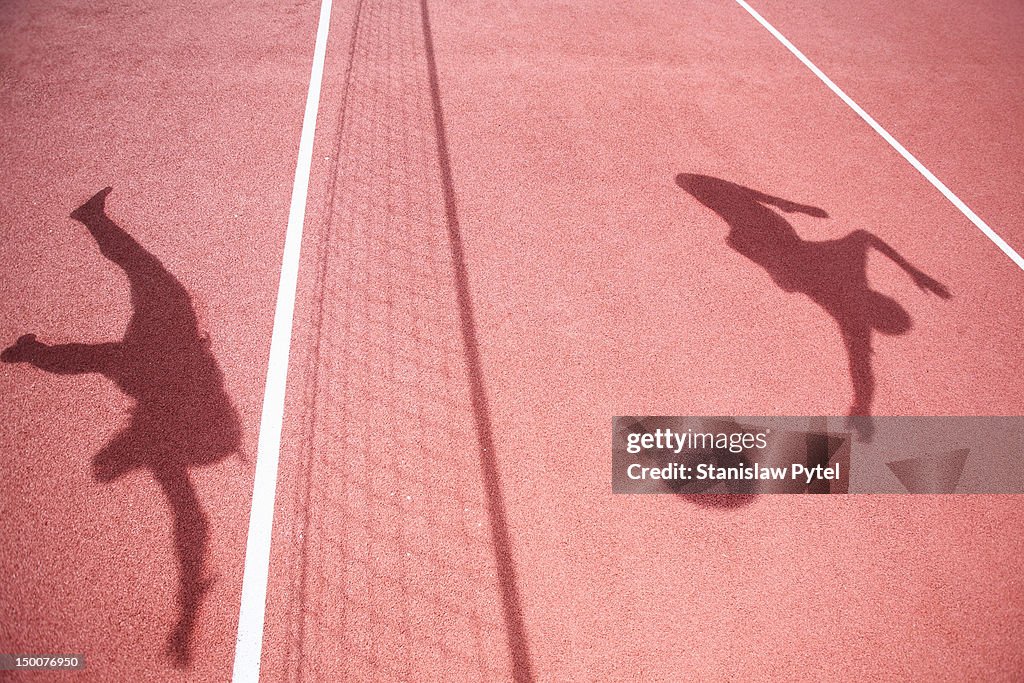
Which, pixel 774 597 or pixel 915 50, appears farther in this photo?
pixel 915 50

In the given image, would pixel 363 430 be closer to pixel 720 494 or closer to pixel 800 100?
pixel 720 494

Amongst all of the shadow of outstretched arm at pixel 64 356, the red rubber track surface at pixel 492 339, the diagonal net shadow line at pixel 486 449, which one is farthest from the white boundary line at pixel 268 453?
the diagonal net shadow line at pixel 486 449

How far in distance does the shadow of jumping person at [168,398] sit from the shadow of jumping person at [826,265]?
5.00m

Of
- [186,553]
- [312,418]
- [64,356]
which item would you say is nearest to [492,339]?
[312,418]

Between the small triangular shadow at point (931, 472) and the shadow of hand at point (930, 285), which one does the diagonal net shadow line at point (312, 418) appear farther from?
the shadow of hand at point (930, 285)

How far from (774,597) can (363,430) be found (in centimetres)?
307

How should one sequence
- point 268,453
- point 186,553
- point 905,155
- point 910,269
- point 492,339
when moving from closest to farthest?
point 186,553, point 268,453, point 492,339, point 910,269, point 905,155

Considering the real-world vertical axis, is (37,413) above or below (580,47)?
below

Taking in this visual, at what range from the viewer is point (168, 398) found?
4184mm

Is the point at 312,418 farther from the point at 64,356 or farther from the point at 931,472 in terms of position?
the point at 931,472

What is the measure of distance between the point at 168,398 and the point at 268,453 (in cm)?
96

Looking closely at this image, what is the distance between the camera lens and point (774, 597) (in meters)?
3.60

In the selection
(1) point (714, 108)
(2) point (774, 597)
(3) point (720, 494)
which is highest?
(1) point (714, 108)

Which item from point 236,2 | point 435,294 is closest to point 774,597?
point 435,294
